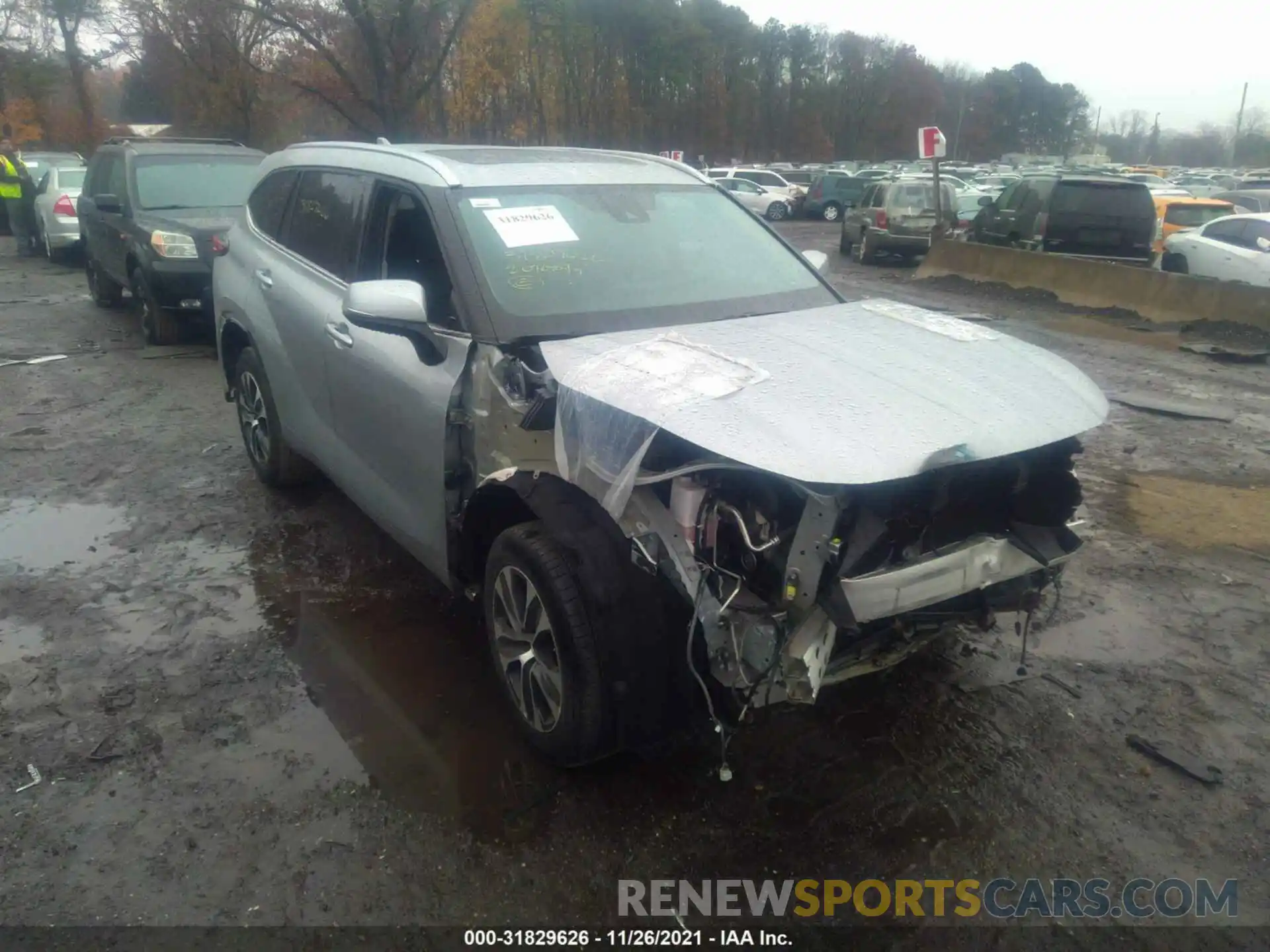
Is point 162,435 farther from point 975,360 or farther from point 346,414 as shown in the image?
point 975,360

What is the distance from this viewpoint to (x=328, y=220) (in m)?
4.57

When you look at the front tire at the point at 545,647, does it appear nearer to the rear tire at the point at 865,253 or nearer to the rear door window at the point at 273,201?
the rear door window at the point at 273,201

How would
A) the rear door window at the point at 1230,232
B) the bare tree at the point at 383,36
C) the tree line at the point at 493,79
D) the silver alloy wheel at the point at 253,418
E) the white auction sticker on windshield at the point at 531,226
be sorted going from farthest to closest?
the tree line at the point at 493,79
the bare tree at the point at 383,36
the rear door window at the point at 1230,232
the silver alloy wheel at the point at 253,418
the white auction sticker on windshield at the point at 531,226

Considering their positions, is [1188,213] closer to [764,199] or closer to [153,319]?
[764,199]

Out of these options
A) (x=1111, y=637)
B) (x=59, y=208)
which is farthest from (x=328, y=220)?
(x=59, y=208)

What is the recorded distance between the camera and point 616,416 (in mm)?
2812

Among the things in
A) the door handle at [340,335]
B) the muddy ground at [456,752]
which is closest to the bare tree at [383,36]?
the muddy ground at [456,752]

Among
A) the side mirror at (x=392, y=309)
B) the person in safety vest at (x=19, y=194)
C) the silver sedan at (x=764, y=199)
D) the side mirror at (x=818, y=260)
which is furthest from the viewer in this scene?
the silver sedan at (x=764, y=199)

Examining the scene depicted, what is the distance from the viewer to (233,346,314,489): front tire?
17.5ft

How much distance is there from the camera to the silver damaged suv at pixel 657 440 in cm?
267

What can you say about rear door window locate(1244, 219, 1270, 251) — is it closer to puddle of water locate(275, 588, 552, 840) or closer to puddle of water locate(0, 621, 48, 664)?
puddle of water locate(275, 588, 552, 840)

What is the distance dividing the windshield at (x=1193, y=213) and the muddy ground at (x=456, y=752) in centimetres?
1508

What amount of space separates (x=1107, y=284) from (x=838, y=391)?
12094 millimetres

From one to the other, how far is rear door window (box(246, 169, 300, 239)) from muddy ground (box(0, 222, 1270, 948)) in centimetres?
161
